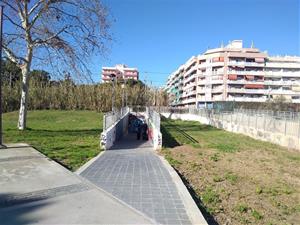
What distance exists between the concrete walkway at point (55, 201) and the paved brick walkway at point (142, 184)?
11.9 inches

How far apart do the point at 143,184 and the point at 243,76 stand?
84.7 meters

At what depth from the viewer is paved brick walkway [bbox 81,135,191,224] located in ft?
17.7

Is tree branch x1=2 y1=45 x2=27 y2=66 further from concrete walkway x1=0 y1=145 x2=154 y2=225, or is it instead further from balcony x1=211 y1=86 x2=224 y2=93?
balcony x1=211 y1=86 x2=224 y2=93

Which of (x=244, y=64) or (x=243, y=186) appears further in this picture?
(x=244, y=64)

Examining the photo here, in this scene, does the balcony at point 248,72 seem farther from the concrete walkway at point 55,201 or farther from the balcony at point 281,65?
the concrete walkway at point 55,201

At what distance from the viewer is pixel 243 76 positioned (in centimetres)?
8756

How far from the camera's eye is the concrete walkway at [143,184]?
17.7ft

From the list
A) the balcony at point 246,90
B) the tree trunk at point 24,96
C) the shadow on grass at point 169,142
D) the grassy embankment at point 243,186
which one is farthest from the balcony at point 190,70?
the grassy embankment at point 243,186

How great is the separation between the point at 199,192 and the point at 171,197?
1.26 metres

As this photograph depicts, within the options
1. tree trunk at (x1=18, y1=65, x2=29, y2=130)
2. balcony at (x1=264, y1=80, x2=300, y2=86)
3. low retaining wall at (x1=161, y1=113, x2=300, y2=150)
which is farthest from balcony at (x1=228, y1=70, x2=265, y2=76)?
tree trunk at (x1=18, y1=65, x2=29, y2=130)

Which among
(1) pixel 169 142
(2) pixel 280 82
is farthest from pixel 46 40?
(2) pixel 280 82

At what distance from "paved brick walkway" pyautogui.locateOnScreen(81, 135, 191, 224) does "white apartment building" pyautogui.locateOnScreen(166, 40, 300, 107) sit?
7842 cm

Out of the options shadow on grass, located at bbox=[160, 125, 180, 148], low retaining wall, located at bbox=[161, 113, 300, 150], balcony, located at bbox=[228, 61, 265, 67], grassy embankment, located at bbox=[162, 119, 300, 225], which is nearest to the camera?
grassy embankment, located at bbox=[162, 119, 300, 225]

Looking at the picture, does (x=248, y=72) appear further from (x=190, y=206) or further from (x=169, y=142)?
(x=190, y=206)
